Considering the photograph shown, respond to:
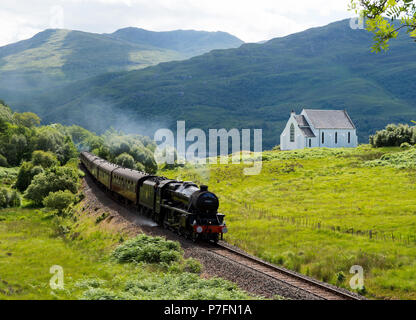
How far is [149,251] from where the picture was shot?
23.9 metres

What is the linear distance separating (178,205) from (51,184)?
36008 mm

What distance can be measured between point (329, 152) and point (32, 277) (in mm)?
68281

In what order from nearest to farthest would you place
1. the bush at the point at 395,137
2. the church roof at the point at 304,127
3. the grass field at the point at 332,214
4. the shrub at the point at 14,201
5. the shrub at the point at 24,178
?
the grass field at the point at 332,214 < the shrub at the point at 14,201 < the shrub at the point at 24,178 < the bush at the point at 395,137 < the church roof at the point at 304,127

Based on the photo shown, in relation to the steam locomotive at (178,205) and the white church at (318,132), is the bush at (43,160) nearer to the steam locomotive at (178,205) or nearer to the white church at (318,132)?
the steam locomotive at (178,205)

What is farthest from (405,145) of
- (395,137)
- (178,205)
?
(178,205)

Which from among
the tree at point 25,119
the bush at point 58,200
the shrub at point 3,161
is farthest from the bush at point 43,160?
the tree at point 25,119

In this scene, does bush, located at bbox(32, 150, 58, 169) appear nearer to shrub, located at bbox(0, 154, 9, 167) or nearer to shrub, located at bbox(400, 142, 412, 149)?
shrub, located at bbox(0, 154, 9, 167)

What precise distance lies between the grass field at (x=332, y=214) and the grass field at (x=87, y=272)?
812cm

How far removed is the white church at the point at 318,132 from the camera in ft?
316

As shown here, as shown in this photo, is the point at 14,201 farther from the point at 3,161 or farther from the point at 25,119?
the point at 25,119

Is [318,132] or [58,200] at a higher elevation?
[318,132]

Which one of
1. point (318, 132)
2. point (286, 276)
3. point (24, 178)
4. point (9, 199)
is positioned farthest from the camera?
point (318, 132)

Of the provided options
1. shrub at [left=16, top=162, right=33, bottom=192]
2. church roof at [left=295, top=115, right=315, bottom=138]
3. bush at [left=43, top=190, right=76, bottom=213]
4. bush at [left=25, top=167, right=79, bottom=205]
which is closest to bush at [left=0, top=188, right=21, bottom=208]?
bush at [left=25, top=167, right=79, bottom=205]

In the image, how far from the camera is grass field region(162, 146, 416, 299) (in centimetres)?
2329
